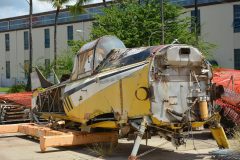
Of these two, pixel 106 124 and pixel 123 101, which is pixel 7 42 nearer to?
pixel 106 124

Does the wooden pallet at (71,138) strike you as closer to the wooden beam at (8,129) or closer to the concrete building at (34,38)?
the wooden beam at (8,129)

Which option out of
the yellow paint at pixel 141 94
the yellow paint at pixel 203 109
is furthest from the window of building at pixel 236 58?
the yellow paint at pixel 141 94

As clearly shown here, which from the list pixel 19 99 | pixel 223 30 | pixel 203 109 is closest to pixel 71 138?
pixel 203 109

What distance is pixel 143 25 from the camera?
93.1 feet

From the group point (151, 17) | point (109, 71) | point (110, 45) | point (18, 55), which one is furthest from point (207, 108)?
point (18, 55)

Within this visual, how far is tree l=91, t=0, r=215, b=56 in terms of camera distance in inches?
1095

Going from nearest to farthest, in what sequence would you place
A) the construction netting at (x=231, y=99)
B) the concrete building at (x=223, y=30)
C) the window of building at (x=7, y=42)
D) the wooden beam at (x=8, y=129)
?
the construction netting at (x=231, y=99), the wooden beam at (x=8, y=129), the concrete building at (x=223, y=30), the window of building at (x=7, y=42)

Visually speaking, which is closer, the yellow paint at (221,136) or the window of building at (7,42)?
the yellow paint at (221,136)

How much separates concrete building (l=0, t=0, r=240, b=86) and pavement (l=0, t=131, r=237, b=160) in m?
26.7

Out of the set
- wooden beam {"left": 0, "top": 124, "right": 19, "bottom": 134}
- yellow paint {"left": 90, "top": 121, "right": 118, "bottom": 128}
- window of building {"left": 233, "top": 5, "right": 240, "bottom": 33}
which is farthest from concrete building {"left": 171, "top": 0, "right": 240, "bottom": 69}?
yellow paint {"left": 90, "top": 121, "right": 118, "bottom": 128}

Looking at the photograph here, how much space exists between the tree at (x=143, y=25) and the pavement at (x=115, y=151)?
1349cm

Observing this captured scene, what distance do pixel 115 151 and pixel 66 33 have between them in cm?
4945

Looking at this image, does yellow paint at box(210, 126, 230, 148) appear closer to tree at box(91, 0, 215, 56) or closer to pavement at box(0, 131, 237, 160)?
pavement at box(0, 131, 237, 160)

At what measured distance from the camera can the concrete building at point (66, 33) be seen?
40156 millimetres
